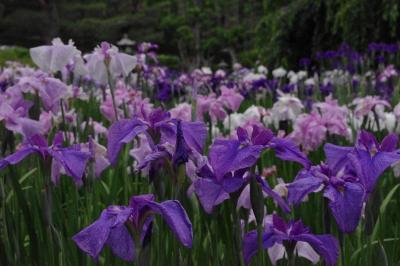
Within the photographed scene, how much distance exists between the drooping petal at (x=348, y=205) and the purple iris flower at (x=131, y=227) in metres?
0.25

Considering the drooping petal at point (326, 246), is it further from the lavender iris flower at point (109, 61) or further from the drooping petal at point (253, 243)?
the lavender iris flower at point (109, 61)

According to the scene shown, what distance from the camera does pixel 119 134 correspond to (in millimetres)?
1132

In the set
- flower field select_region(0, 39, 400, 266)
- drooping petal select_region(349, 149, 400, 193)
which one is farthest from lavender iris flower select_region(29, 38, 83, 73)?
drooping petal select_region(349, 149, 400, 193)

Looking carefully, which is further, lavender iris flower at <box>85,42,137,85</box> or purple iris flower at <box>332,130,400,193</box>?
lavender iris flower at <box>85,42,137,85</box>

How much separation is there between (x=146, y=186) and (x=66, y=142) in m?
0.59

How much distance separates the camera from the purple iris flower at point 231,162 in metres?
0.99

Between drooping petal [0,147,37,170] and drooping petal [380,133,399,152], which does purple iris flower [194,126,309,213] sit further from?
drooping petal [0,147,37,170]

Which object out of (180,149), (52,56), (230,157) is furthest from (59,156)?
(52,56)

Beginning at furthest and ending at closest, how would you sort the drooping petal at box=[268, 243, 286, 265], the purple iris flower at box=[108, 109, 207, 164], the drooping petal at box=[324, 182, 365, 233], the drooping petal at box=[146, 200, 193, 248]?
the drooping petal at box=[268, 243, 286, 265] < the purple iris flower at box=[108, 109, 207, 164] < the drooping petal at box=[324, 182, 365, 233] < the drooping petal at box=[146, 200, 193, 248]

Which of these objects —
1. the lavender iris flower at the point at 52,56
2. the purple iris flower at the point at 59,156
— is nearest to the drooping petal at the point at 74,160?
the purple iris flower at the point at 59,156

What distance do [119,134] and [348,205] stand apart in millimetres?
430

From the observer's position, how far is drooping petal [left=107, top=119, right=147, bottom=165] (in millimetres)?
1114

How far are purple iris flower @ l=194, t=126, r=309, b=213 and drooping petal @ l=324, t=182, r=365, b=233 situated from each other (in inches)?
4.1

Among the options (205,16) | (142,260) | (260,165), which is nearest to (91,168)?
(142,260)
